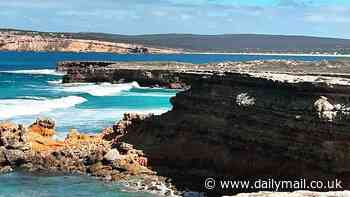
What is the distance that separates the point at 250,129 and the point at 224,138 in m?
1.42

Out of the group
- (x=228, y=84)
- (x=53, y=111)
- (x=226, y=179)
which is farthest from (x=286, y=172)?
(x=53, y=111)

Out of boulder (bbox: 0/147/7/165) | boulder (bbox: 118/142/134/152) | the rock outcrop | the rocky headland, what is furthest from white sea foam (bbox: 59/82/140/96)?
boulder (bbox: 0/147/7/165)

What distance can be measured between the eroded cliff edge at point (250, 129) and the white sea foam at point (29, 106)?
48.8 feet

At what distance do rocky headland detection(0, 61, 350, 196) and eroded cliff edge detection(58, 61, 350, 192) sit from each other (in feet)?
0.09

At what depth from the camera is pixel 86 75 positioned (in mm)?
78375

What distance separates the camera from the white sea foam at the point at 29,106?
4112 centimetres

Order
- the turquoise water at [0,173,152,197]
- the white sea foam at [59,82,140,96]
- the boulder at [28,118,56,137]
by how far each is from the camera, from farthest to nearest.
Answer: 1. the white sea foam at [59,82,140,96]
2. the boulder at [28,118,56,137]
3. the turquoise water at [0,173,152,197]

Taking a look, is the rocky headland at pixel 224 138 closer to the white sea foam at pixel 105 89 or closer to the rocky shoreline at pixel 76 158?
the rocky shoreline at pixel 76 158

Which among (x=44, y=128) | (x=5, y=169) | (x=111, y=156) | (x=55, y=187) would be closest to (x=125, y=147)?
(x=111, y=156)

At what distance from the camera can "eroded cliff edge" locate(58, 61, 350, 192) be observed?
18.8 m

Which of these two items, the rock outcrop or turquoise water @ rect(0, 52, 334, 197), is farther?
the rock outcrop

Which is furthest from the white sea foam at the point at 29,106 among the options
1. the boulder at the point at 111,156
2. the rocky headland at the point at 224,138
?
the boulder at the point at 111,156

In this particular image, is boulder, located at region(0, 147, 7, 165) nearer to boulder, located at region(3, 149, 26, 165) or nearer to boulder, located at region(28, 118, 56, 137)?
boulder, located at region(3, 149, 26, 165)

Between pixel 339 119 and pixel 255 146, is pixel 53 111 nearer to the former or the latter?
pixel 255 146
